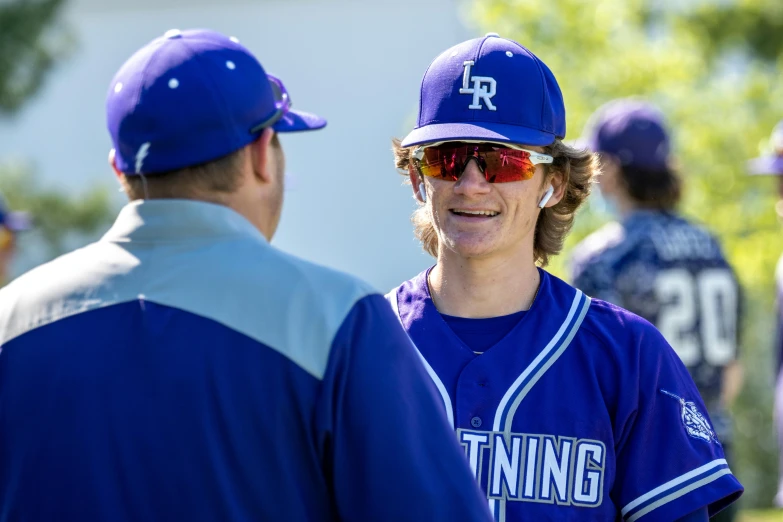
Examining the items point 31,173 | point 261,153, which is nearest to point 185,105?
point 261,153

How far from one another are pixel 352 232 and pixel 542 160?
44.0ft

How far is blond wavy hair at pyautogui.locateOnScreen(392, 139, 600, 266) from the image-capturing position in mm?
3018

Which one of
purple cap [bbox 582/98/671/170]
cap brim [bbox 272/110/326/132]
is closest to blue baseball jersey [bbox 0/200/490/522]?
cap brim [bbox 272/110/326/132]

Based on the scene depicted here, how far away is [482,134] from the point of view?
2.76 m

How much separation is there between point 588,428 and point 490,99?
0.81 meters

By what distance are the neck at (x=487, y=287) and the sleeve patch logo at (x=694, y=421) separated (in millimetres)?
437

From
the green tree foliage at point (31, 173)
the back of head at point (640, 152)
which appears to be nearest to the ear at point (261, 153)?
the back of head at point (640, 152)

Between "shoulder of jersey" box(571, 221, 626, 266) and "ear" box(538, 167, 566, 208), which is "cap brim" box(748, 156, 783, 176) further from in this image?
"ear" box(538, 167, 566, 208)

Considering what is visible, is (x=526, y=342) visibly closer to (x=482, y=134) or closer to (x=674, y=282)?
(x=482, y=134)

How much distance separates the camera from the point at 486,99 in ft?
9.14

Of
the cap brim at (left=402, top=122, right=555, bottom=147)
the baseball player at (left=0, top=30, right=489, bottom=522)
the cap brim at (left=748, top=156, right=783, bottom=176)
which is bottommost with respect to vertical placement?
the baseball player at (left=0, top=30, right=489, bottom=522)

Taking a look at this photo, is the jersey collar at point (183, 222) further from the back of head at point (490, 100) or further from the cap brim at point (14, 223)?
the cap brim at point (14, 223)

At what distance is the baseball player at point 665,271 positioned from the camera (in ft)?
16.3

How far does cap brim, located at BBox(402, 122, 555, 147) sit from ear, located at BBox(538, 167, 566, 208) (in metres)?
0.16
